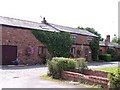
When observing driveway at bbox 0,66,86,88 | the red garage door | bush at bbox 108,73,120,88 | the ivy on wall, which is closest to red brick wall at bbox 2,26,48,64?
the red garage door

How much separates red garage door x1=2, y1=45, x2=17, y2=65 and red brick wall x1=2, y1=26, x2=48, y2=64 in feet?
1.49

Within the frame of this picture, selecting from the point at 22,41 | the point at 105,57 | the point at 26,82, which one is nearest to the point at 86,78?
the point at 26,82

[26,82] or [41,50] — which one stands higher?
[41,50]

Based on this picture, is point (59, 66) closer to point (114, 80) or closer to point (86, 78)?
point (86, 78)

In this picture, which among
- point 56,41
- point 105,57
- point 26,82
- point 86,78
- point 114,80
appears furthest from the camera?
point 105,57

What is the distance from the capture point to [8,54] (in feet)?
94.2

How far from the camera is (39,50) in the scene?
32.4 meters

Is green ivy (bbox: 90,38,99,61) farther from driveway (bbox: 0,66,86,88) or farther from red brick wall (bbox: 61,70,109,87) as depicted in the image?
driveway (bbox: 0,66,86,88)

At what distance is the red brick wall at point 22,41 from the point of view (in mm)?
28312

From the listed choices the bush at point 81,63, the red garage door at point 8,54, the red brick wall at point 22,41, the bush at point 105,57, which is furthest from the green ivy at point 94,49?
the bush at point 81,63

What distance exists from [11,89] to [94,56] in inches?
1300

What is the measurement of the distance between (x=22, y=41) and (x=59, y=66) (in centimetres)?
1435

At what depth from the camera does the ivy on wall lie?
32.4 metres

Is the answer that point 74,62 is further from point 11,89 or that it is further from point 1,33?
point 1,33
